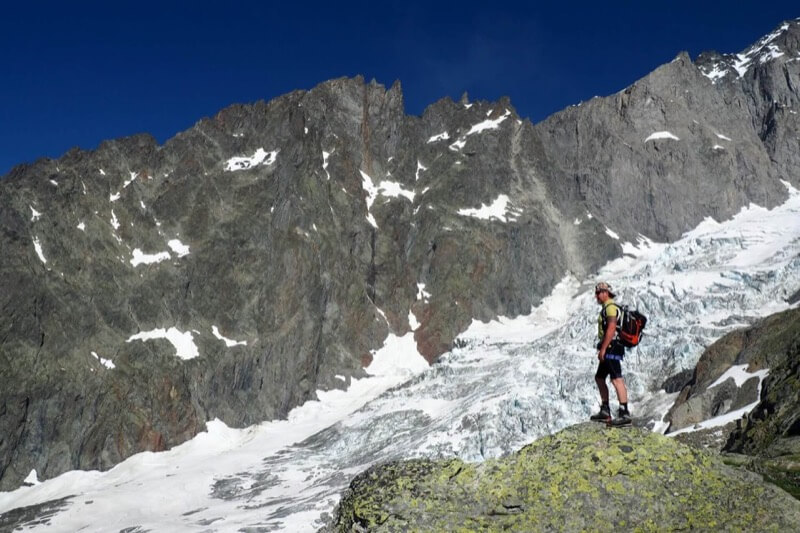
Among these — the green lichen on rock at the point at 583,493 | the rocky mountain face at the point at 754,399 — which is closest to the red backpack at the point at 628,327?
the green lichen on rock at the point at 583,493

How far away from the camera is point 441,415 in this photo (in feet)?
452

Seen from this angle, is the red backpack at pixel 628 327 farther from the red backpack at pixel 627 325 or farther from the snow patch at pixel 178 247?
the snow patch at pixel 178 247

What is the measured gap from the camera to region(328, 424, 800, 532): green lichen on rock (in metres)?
10.1

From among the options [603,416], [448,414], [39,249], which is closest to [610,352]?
[603,416]

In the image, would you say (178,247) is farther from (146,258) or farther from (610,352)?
(610,352)

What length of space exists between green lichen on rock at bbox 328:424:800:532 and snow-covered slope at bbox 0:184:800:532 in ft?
285

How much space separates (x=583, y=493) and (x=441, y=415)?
129 meters

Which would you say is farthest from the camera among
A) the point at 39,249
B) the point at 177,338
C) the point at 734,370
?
the point at 177,338

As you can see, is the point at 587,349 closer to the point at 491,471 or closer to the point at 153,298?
the point at 153,298

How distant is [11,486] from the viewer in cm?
14900

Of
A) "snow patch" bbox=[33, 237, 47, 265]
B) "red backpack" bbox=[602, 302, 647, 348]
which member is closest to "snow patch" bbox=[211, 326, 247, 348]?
"snow patch" bbox=[33, 237, 47, 265]

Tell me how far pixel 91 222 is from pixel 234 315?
132 feet

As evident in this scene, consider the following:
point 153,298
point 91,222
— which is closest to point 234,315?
point 153,298

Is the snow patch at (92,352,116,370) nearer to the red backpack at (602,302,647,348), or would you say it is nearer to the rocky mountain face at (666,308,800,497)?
the rocky mountain face at (666,308,800,497)
